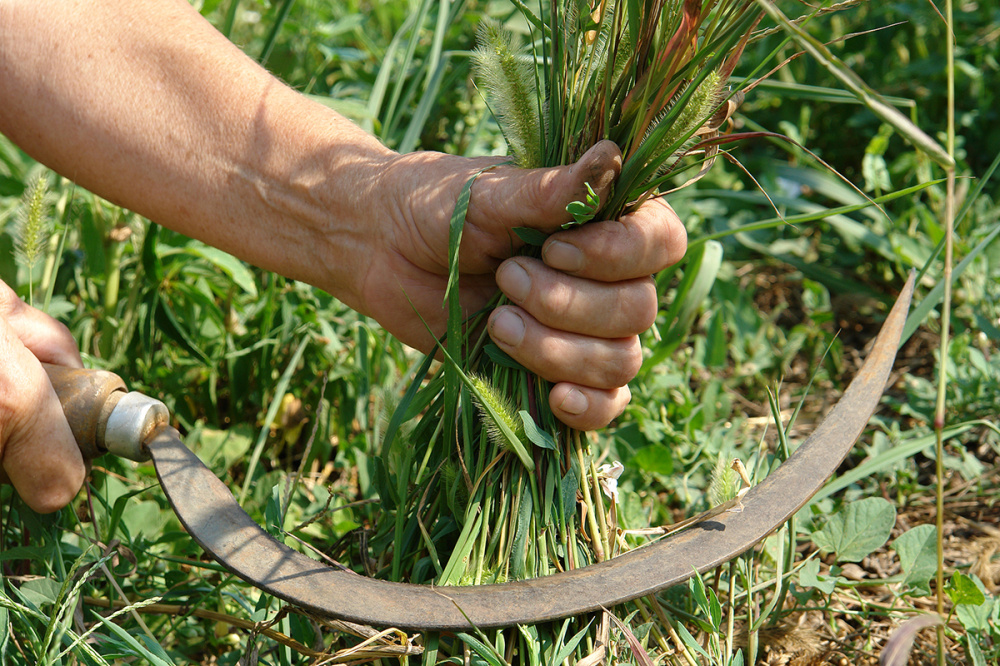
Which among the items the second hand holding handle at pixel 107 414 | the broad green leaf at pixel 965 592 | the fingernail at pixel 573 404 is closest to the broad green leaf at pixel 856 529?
the broad green leaf at pixel 965 592

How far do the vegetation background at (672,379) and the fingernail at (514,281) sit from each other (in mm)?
230

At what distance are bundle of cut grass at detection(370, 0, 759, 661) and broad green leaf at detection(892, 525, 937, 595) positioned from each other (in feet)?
1.40

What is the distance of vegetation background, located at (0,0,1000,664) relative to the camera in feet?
3.72

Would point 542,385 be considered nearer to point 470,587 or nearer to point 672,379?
point 470,587

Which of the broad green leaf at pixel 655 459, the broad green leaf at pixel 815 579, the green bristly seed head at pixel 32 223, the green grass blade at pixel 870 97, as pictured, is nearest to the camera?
the green grass blade at pixel 870 97

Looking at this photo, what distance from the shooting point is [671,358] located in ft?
6.47

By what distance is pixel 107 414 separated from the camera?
1.08m

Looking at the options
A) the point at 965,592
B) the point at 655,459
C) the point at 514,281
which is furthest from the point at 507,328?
the point at 965,592

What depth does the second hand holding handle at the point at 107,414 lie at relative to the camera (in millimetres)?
Answer: 1073

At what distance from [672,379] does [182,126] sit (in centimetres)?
108

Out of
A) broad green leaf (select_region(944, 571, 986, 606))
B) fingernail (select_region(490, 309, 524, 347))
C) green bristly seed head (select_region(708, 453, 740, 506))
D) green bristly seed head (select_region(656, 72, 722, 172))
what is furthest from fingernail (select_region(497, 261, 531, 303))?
broad green leaf (select_region(944, 571, 986, 606))

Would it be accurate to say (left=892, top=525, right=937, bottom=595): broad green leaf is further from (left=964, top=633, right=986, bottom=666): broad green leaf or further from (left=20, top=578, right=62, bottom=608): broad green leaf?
(left=20, top=578, right=62, bottom=608): broad green leaf

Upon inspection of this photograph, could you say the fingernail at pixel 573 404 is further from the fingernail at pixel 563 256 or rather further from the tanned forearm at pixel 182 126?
the tanned forearm at pixel 182 126

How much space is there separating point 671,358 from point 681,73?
1.18m
